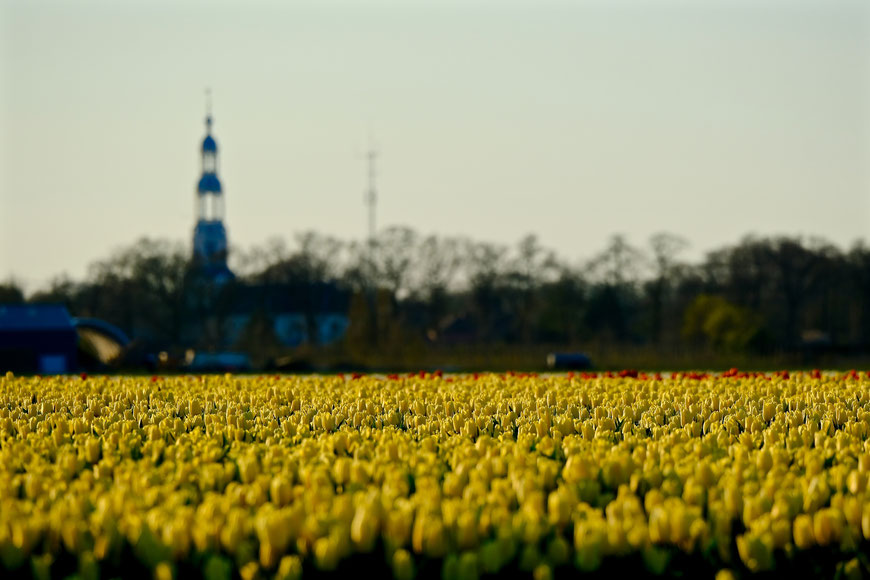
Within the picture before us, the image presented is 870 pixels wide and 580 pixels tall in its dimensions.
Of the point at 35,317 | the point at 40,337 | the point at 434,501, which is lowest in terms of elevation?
the point at 434,501

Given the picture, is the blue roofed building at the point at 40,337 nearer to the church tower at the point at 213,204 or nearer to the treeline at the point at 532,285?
the treeline at the point at 532,285

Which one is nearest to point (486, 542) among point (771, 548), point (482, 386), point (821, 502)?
point (771, 548)

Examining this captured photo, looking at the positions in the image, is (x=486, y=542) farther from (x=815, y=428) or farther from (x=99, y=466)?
(x=815, y=428)

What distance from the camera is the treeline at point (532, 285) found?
60781 millimetres

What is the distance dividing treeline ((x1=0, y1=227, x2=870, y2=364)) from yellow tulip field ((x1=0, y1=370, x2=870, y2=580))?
5125 centimetres

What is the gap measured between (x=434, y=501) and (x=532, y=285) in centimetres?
5829

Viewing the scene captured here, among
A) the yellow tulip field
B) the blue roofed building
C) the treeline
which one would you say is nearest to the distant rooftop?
the blue roofed building

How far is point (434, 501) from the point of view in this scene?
557 centimetres

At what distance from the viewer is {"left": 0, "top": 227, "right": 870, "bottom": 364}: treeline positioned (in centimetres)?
6078

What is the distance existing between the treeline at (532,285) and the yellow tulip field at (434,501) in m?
51.2

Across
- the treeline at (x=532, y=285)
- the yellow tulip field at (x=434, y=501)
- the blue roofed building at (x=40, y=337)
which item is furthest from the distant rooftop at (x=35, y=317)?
the yellow tulip field at (x=434, y=501)

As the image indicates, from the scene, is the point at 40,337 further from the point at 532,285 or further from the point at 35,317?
the point at 532,285

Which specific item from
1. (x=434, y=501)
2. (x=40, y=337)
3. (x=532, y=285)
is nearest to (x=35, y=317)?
(x=40, y=337)

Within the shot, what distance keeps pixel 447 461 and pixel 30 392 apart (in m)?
9.01
